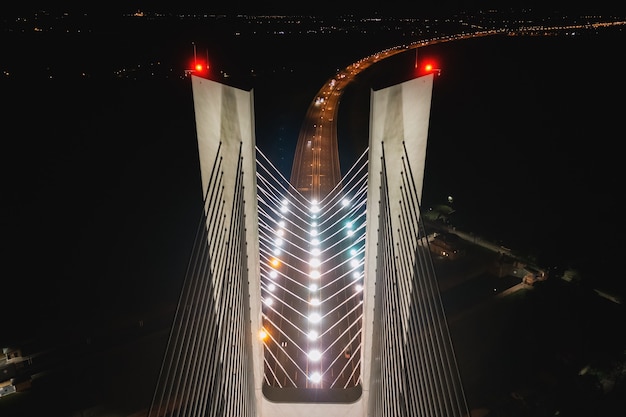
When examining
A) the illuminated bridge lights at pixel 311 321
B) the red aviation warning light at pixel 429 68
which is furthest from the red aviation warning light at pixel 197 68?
the illuminated bridge lights at pixel 311 321

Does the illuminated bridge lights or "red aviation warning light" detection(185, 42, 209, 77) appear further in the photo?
the illuminated bridge lights

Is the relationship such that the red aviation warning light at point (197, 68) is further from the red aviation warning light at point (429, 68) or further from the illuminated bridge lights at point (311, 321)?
the illuminated bridge lights at point (311, 321)

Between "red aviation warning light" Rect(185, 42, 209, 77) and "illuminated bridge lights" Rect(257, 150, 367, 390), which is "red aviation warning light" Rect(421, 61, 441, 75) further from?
"illuminated bridge lights" Rect(257, 150, 367, 390)

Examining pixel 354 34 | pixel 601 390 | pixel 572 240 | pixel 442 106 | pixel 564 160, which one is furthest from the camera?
pixel 354 34

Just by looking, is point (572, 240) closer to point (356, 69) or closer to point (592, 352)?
point (592, 352)

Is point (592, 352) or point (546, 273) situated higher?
point (546, 273)

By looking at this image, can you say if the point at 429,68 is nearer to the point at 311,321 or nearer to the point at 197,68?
the point at 197,68

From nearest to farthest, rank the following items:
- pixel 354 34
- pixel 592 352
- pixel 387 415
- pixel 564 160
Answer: pixel 387 415 < pixel 592 352 < pixel 564 160 < pixel 354 34

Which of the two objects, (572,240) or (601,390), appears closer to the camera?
(601,390)

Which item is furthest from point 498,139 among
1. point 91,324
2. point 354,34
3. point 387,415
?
point 387,415

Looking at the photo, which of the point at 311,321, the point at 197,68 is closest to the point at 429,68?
the point at 197,68

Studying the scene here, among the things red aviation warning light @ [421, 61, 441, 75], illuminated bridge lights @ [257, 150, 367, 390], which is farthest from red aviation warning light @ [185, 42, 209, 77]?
illuminated bridge lights @ [257, 150, 367, 390]
